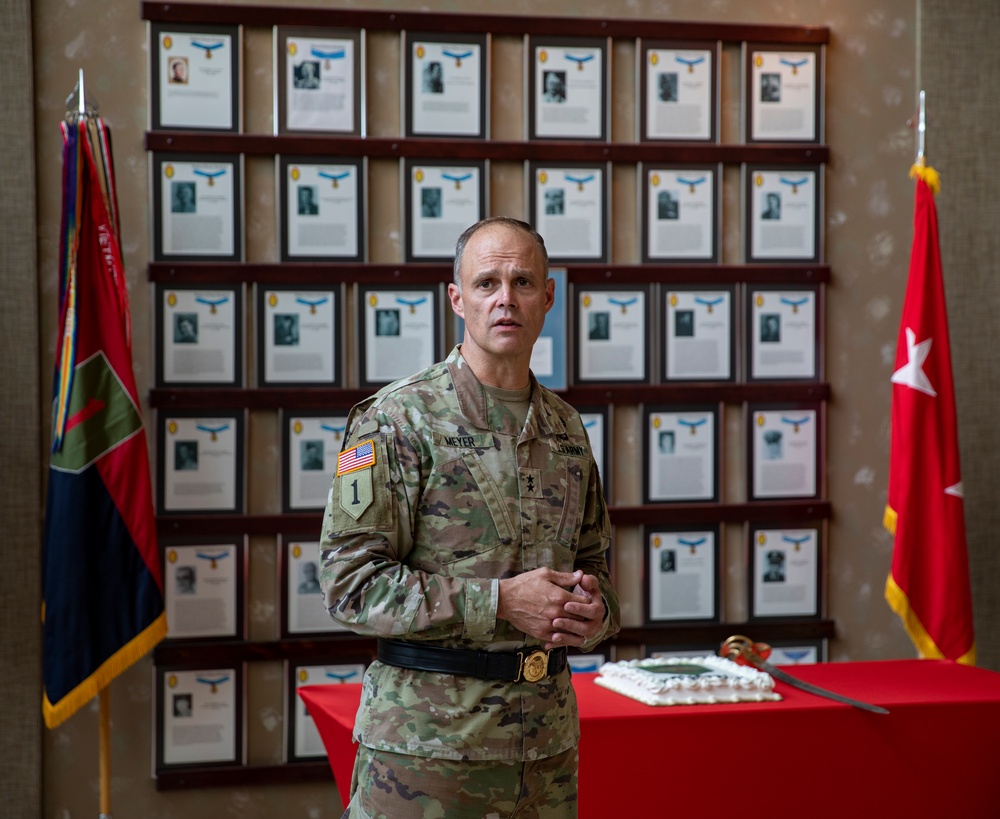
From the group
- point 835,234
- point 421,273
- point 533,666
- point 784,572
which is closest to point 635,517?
point 784,572

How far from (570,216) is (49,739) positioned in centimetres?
229

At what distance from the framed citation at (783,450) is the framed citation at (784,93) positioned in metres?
0.92

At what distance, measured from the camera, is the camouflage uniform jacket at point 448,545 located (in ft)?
5.34

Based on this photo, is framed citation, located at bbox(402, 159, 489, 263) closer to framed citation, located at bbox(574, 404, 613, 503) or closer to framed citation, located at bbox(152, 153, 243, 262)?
→ framed citation, located at bbox(152, 153, 243, 262)

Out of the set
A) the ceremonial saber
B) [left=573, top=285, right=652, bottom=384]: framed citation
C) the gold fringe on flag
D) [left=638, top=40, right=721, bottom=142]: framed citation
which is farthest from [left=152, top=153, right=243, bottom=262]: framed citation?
the gold fringe on flag

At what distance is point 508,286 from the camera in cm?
175

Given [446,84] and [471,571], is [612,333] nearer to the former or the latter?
[446,84]

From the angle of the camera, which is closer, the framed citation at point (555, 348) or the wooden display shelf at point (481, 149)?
the wooden display shelf at point (481, 149)

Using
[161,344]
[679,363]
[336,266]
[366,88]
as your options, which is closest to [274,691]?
[161,344]

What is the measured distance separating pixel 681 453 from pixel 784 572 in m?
0.54

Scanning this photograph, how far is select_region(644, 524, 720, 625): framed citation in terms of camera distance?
354 centimetres

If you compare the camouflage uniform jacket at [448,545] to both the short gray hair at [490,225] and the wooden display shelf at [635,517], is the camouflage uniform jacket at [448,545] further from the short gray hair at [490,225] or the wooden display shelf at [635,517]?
the wooden display shelf at [635,517]

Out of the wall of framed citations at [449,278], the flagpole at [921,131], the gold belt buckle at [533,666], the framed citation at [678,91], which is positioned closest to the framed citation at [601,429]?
the wall of framed citations at [449,278]

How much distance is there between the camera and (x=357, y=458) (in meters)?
1.70
